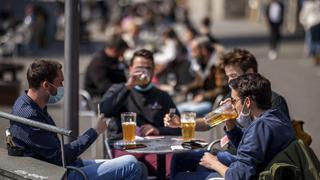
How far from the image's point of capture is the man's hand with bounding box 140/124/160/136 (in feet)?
22.2

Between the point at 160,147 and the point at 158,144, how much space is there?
0.53ft

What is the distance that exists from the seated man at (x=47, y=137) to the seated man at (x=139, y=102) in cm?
148

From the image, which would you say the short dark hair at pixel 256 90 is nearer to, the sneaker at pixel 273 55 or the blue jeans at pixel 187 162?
the blue jeans at pixel 187 162

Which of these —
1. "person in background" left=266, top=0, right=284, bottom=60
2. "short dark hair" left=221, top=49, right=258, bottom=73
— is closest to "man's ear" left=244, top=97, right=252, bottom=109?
"short dark hair" left=221, top=49, right=258, bottom=73

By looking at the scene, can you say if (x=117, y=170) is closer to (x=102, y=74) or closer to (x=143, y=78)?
(x=143, y=78)

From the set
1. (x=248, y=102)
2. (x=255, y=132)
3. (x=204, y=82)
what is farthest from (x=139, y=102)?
(x=204, y=82)

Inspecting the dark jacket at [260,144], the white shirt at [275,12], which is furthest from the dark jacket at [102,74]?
the white shirt at [275,12]

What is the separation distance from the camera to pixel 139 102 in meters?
7.04

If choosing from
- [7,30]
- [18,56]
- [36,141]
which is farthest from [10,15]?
[36,141]

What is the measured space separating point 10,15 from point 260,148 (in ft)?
75.3

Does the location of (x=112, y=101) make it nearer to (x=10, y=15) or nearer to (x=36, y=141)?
(x=36, y=141)

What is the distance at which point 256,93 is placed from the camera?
5.06 m

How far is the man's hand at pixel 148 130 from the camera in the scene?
677 cm

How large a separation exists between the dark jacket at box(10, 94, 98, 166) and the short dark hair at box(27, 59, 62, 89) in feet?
0.38
